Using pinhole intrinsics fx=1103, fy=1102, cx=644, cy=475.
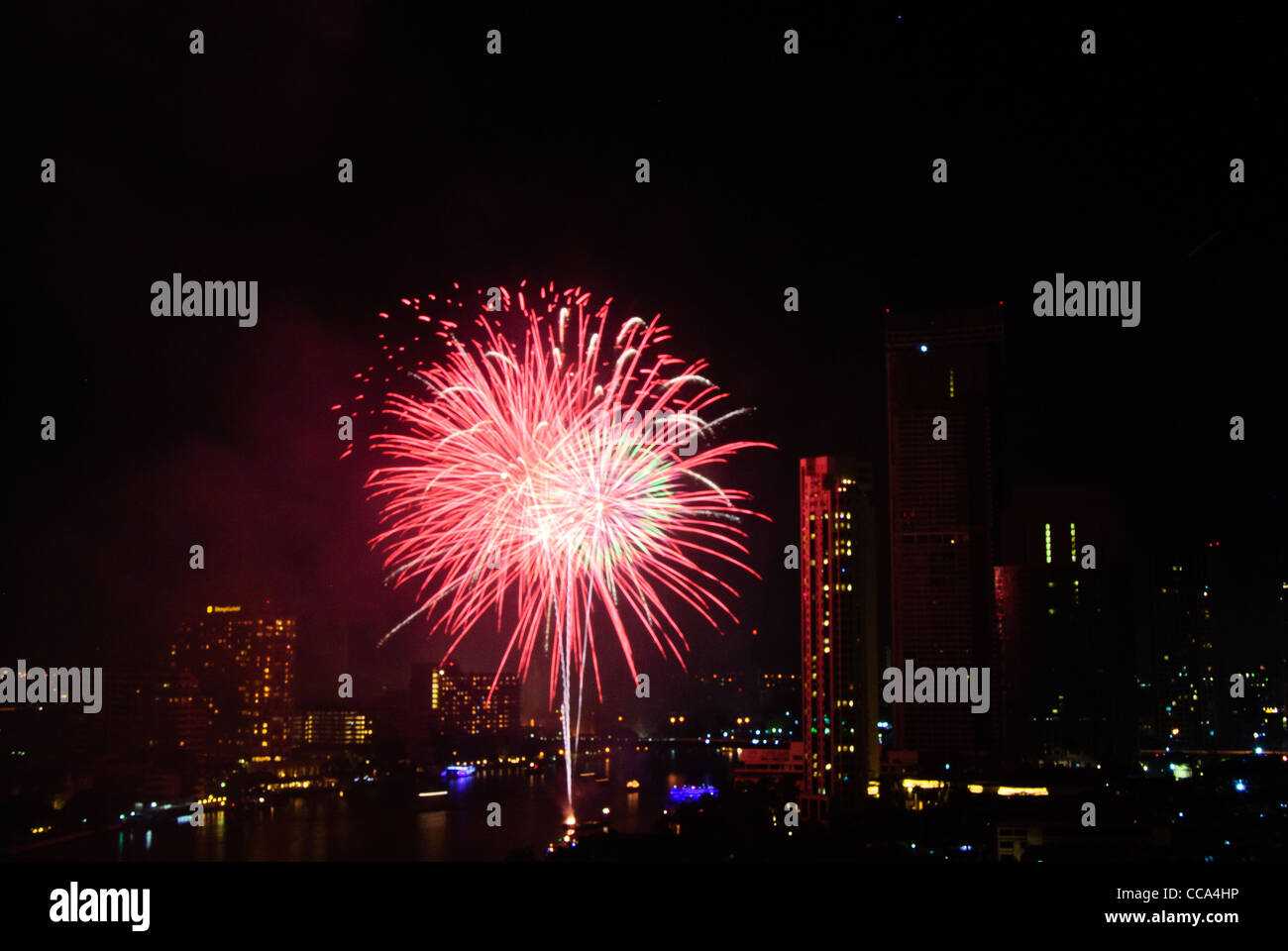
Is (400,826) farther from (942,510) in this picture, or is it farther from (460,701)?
(942,510)

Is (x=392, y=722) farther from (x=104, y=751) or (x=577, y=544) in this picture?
(x=577, y=544)

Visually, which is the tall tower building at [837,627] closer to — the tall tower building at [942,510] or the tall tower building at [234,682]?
the tall tower building at [942,510]

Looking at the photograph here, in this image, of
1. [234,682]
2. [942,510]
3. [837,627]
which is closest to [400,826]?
[234,682]

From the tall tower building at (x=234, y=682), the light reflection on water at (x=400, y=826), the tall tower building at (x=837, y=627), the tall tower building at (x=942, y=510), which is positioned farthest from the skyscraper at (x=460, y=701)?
the tall tower building at (x=942, y=510)

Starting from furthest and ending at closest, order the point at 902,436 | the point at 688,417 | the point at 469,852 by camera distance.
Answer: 1. the point at 902,436
2. the point at 469,852
3. the point at 688,417
